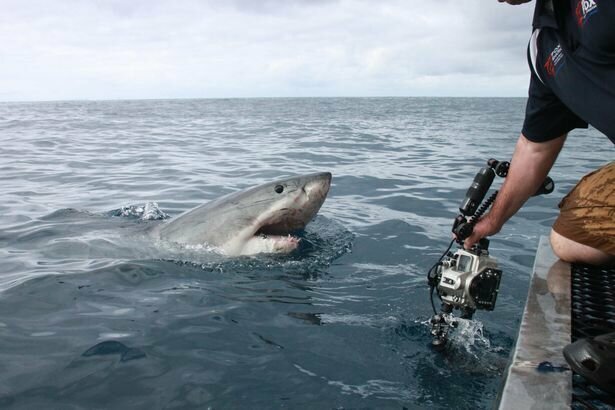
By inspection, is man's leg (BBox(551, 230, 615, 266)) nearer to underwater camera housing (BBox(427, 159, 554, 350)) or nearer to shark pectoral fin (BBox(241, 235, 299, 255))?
underwater camera housing (BBox(427, 159, 554, 350))

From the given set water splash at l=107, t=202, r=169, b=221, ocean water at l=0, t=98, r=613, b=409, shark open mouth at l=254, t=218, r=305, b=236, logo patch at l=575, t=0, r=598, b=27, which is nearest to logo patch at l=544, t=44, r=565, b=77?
logo patch at l=575, t=0, r=598, b=27

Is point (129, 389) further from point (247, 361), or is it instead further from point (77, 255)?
point (77, 255)

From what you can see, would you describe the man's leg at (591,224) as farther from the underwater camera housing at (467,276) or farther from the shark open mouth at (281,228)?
the shark open mouth at (281,228)

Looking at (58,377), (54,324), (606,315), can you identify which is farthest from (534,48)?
(54,324)

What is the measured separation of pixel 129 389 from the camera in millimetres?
2576

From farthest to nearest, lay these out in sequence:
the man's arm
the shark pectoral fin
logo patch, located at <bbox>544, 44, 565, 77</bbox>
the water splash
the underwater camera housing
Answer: the water splash, the shark pectoral fin, the man's arm, the underwater camera housing, logo patch, located at <bbox>544, 44, 565, 77</bbox>

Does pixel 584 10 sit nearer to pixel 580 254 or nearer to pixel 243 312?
pixel 580 254

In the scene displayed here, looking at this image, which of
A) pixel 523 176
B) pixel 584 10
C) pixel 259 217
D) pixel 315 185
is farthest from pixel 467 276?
pixel 259 217

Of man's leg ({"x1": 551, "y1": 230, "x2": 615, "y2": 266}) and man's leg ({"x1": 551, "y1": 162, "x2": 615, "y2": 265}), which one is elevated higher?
man's leg ({"x1": 551, "y1": 162, "x2": 615, "y2": 265})

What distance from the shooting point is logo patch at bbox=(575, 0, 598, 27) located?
1868mm

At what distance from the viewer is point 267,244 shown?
444 cm

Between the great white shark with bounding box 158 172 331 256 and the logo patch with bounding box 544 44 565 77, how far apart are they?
215 centimetres

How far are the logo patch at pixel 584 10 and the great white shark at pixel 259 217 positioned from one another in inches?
99.4

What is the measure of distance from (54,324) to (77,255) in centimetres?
148
